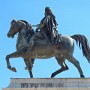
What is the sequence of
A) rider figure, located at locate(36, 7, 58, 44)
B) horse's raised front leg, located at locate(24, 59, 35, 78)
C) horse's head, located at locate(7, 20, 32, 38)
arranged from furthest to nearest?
horse's head, located at locate(7, 20, 32, 38) → horse's raised front leg, located at locate(24, 59, 35, 78) → rider figure, located at locate(36, 7, 58, 44)

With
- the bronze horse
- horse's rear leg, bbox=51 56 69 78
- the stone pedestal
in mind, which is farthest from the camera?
horse's rear leg, bbox=51 56 69 78

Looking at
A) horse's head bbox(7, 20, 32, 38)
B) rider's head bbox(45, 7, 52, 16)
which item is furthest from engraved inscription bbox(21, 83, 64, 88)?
rider's head bbox(45, 7, 52, 16)

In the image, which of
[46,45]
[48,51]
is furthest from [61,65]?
[46,45]

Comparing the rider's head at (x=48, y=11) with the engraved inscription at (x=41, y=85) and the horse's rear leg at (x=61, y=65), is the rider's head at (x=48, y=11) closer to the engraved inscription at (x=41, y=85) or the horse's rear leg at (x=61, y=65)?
the horse's rear leg at (x=61, y=65)

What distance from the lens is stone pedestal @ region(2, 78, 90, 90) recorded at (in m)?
21.2

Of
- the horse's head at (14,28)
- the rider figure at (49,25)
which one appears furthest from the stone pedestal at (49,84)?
the horse's head at (14,28)

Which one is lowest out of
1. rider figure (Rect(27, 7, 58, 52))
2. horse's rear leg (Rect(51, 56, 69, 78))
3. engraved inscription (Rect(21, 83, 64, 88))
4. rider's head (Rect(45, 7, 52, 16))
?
engraved inscription (Rect(21, 83, 64, 88))

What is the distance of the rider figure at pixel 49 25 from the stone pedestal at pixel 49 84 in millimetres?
1731

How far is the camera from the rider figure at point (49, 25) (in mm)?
22141

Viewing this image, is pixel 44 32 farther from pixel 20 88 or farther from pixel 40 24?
pixel 20 88

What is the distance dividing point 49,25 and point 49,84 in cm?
273

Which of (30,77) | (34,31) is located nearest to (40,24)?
(34,31)

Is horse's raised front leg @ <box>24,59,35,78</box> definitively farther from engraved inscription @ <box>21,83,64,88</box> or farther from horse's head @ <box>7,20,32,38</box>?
horse's head @ <box>7,20,32,38</box>

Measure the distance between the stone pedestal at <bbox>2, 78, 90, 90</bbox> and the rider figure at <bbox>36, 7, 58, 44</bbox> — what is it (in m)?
1.73
